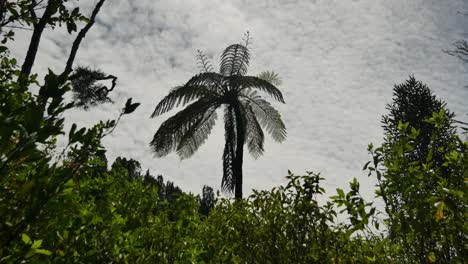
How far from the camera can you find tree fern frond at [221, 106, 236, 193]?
1149 centimetres

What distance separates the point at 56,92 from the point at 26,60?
4822mm

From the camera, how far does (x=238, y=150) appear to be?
447 inches

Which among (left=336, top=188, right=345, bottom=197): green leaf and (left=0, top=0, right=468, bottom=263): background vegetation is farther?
(left=336, top=188, right=345, bottom=197): green leaf

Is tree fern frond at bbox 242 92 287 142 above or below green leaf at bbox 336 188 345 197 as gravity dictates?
above

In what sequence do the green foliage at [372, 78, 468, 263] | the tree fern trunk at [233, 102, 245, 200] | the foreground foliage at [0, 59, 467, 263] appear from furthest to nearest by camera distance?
1. the tree fern trunk at [233, 102, 245, 200]
2. the green foliage at [372, 78, 468, 263]
3. the foreground foliage at [0, 59, 467, 263]

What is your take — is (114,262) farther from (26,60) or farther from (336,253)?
(26,60)

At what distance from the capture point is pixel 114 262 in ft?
6.98

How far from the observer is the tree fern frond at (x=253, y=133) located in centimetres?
1320

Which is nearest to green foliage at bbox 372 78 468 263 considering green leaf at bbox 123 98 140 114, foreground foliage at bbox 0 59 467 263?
foreground foliage at bbox 0 59 467 263

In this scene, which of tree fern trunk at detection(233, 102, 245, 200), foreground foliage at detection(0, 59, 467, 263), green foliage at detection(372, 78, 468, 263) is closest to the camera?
foreground foliage at detection(0, 59, 467, 263)

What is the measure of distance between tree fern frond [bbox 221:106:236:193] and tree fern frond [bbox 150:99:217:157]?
2.87 feet

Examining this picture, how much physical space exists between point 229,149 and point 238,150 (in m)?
0.70

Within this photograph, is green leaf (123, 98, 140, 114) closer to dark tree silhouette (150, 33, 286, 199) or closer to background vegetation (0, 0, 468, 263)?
background vegetation (0, 0, 468, 263)

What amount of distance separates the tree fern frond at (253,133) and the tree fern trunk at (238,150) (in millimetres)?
873
